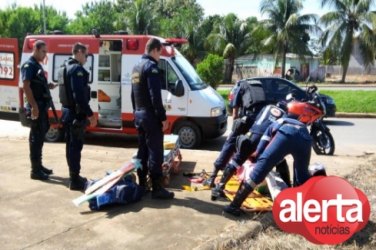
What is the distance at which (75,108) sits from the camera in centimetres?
561

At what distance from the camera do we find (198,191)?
18.5 ft

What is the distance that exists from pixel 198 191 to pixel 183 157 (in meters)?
2.00

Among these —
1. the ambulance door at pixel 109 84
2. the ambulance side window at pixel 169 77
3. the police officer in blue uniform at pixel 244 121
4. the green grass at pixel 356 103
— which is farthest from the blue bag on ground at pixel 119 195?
the green grass at pixel 356 103

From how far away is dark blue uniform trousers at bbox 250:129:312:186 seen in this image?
4383 millimetres

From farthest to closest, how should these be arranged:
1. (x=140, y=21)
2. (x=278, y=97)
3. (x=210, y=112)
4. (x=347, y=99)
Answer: (x=140, y=21), (x=347, y=99), (x=278, y=97), (x=210, y=112)

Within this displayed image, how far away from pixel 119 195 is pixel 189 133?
4.71 meters

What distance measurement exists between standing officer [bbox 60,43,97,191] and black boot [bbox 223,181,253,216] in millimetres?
1966

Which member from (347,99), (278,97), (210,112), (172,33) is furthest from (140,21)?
(210,112)

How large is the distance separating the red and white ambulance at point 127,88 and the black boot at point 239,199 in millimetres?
4598

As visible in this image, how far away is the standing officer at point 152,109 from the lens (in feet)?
16.5

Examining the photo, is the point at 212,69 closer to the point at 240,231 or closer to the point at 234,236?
the point at 240,231

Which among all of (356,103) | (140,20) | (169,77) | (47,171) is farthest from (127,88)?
(140,20)

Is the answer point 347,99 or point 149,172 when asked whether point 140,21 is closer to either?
point 347,99

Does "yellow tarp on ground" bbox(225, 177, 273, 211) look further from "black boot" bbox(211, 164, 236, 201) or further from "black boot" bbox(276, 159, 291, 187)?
"black boot" bbox(276, 159, 291, 187)
